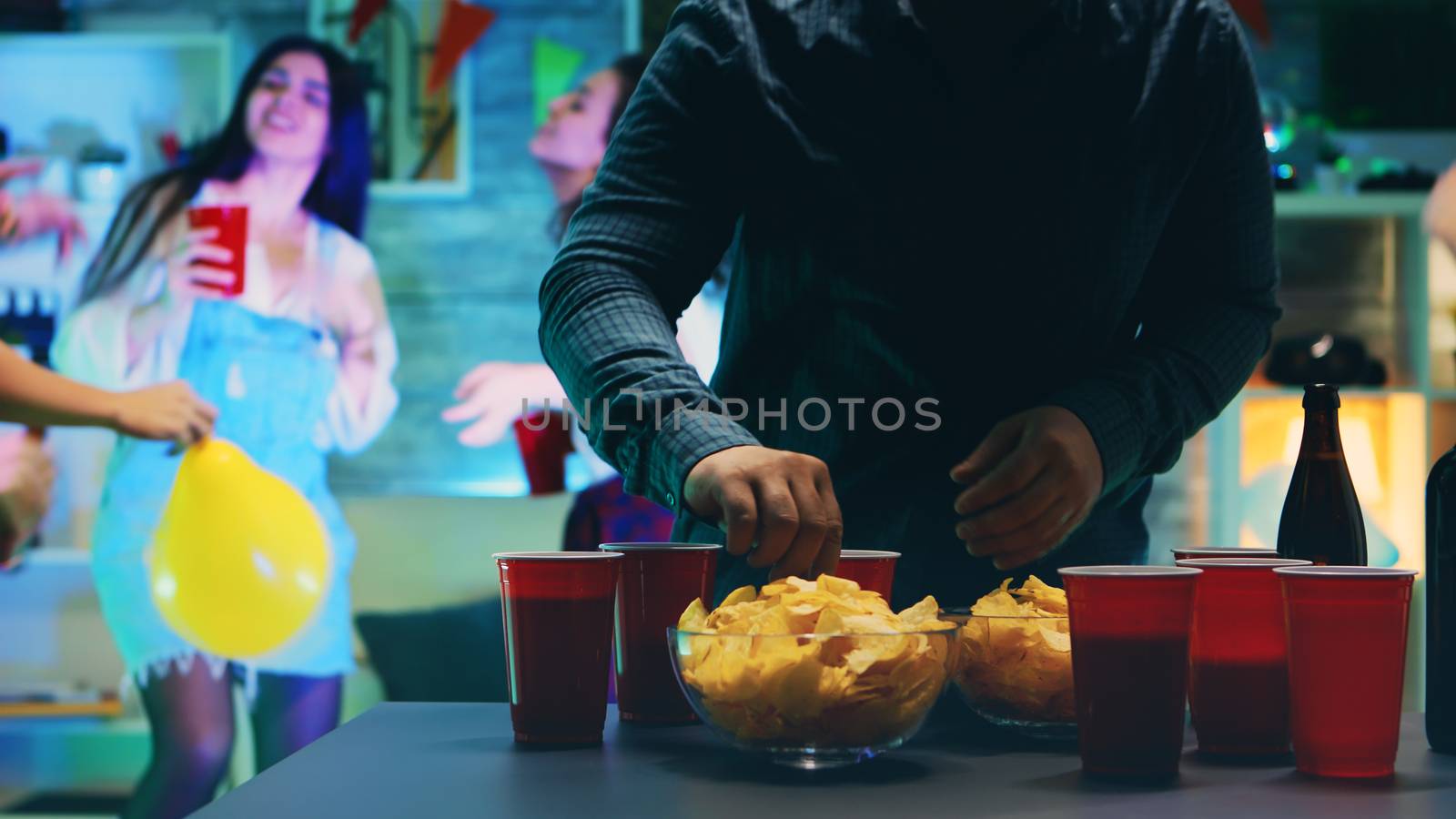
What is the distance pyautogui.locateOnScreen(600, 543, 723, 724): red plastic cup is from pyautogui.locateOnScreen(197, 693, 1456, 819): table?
0.18 ft

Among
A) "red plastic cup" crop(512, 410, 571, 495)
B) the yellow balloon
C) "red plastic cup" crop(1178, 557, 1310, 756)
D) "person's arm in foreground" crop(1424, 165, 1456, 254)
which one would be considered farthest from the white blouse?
"red plastic cup" crop(1178, 557, 1310, 756)

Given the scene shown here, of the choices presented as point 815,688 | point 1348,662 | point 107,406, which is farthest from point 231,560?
point 1348,662

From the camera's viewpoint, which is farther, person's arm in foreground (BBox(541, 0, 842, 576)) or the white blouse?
the white blouse

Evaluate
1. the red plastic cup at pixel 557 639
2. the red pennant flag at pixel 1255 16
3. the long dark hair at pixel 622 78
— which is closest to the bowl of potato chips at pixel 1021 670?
the red plastic cup at pixel 557 639

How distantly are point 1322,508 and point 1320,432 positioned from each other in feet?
0.23

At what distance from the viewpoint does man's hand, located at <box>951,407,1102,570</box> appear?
101 cm

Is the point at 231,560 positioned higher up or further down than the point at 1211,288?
further down

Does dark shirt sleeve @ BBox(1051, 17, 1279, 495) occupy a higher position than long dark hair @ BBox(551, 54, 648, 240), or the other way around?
long dark hair @ BBox(551, 54, 648, 240)

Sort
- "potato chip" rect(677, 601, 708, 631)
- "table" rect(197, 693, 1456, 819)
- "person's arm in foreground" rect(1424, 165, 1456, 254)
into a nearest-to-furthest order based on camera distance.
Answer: "table" rect(197, 693, 1456, 819) → "potato chip" rect(677, 601, 708, 631) → "person's arm in foreground" rect(1424, 165, 1456, 254)

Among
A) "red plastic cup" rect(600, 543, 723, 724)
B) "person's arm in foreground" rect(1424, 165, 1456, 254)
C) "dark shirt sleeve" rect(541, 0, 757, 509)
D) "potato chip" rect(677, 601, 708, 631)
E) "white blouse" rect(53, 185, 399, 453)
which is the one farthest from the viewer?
"white blouse" rect(53, 185, 399, 453)

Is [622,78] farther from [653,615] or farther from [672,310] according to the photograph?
[653,615]

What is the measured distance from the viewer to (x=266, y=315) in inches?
131

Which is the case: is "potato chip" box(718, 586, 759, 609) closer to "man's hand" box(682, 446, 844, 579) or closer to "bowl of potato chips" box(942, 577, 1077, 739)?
"man's hand" box(682, 446, 844, 579)

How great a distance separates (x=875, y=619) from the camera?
78 cm
